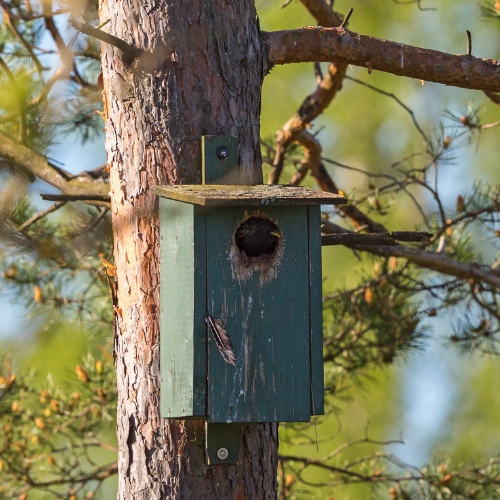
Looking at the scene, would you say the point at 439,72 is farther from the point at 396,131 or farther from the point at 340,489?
the point at 396,131

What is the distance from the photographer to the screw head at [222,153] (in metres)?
1.74

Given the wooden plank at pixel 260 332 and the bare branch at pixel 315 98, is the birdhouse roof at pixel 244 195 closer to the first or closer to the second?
the wooden plank at pixel 260 332

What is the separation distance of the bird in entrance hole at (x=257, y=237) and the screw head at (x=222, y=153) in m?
0.20

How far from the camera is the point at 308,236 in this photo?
1656 mm

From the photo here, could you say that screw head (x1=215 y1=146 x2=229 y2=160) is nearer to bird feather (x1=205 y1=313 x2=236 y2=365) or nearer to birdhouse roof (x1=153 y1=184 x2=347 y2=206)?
birdhouse roof (x1=153 y1=184 x2=347 y2=206)

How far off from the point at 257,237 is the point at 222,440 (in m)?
0.48

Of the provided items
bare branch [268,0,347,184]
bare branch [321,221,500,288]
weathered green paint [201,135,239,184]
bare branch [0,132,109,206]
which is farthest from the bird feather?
bare branch [268,0,347,184]

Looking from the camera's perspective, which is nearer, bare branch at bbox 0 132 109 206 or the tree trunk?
the tree trunk

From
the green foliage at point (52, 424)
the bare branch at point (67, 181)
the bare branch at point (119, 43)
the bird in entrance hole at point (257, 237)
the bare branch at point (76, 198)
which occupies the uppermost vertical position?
the bare branch at point (119, 43)

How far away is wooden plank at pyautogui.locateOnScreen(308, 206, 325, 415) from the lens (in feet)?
5.27

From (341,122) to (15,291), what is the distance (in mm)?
8746

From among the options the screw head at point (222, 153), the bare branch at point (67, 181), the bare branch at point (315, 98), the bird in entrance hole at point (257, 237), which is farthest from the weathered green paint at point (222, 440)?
the bare branch at point (315, 98)

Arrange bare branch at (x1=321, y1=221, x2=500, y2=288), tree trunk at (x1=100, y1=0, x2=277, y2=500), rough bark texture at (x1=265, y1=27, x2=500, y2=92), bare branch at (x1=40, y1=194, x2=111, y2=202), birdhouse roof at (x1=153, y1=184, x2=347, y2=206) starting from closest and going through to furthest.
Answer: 1. birdhouse roof at (x1=153, y1=184, x2=347, y2=206)
2. tree trunk at (x1=100, y1=0, x2=277, y2=500)
3. rough bark texture at (x1=265, y1=27, x2=500, y2=92)
4. bare branch at (x1=40, y1=194, x2=111, y2=202)
5. bare branch at (x1=321, y1=221, x2=500, y2=288)

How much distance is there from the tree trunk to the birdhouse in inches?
3.8
